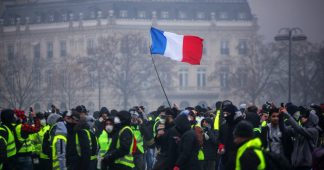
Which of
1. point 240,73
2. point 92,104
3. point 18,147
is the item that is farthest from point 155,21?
point 18,147

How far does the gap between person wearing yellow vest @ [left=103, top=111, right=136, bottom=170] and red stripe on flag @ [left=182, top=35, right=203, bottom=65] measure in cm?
718

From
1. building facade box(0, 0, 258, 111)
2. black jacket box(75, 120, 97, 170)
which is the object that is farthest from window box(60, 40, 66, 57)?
black jacket box(75, 120, 97, 170)

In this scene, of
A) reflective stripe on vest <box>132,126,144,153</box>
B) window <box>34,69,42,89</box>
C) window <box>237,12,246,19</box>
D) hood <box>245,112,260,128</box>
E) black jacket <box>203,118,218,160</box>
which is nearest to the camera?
hood <box>245,112,260,128</box>

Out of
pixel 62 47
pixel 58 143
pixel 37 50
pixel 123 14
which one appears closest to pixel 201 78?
pixel 123 14

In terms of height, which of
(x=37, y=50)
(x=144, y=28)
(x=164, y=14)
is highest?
(x=164, y=14)

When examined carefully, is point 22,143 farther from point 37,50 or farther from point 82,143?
point 37,50

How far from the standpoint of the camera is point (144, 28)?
109125 mm

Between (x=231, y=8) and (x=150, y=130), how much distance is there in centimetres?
8887

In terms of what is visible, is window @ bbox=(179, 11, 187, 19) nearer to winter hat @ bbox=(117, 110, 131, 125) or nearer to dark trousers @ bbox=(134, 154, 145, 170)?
dark trousers @ bbox=(134, 154, 145, 170)

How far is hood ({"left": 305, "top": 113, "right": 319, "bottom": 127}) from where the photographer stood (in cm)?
1683

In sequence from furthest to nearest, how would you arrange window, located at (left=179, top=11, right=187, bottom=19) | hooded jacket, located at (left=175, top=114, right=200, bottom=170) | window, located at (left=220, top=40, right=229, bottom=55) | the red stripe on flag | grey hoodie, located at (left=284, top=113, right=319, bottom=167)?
window, located at (left=220, top=40, right=229, bottom=55) → window, located at (left=179, top=11, right=187, bottom=19) → the red stripe on flag → grey hoodie, located at (left=284, top=113, right=319, bottom=167) → hooded jacket, located at (left=175, top=114, right=200, bottom=170)

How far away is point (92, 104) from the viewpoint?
4058 inches

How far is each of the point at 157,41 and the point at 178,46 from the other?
772 millimetres

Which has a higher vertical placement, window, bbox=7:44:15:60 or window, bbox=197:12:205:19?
window, bbox=197:12:205:19
